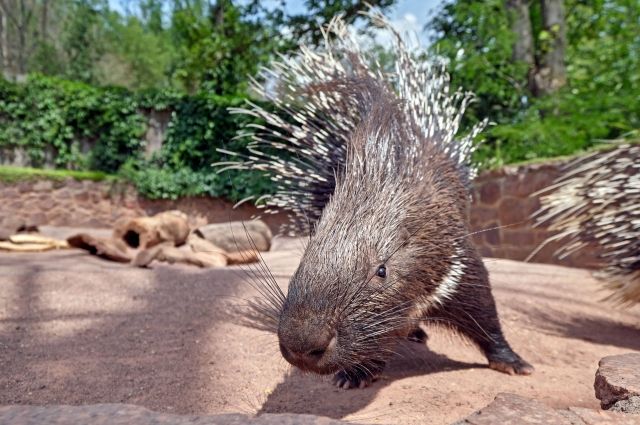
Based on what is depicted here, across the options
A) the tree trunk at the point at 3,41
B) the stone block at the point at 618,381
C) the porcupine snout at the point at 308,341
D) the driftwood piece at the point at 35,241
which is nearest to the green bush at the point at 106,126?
the driftwood piece at the point at 35,241

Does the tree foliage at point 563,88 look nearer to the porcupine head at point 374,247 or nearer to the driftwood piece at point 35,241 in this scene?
the porcupine head at point 374,247

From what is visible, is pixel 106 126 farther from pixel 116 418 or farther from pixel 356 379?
pixel 116 418

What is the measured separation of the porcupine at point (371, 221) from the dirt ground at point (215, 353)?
0.20 m

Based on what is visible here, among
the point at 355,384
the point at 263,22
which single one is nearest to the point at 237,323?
the point at 355,384

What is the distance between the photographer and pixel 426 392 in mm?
1782

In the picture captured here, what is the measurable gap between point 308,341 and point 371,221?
53 centimetres

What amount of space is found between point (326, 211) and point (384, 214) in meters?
0.22

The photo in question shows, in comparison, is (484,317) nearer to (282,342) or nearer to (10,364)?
(282,342)

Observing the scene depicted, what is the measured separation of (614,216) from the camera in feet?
9.47

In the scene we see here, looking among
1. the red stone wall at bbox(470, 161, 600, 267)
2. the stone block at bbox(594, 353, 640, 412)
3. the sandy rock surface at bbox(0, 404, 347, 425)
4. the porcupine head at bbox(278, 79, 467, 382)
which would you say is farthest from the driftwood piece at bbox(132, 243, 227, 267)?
the stone block at bbox(594, 353, 640, 412)

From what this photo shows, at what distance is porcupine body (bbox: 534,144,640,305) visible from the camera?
2.82m

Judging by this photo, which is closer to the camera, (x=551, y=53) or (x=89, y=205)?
(x=551, y=53)

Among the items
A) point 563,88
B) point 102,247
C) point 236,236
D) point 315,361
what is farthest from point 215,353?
point 563,88

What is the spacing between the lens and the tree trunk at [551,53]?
8844 mm
